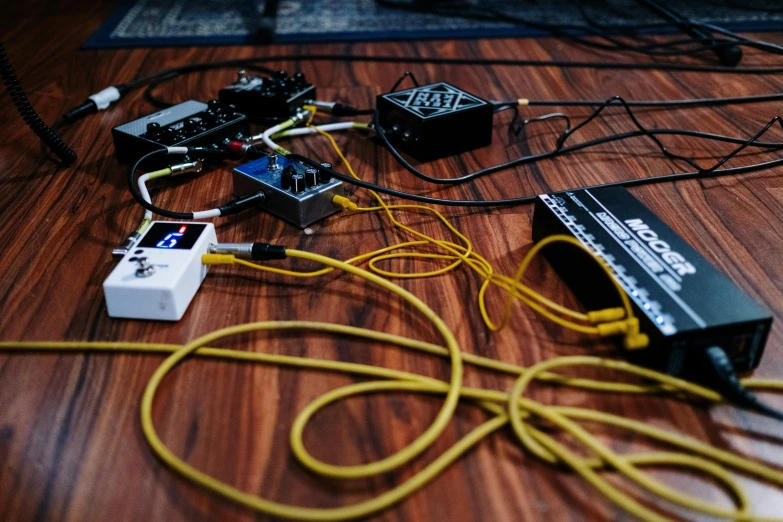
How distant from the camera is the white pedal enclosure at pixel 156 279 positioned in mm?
654

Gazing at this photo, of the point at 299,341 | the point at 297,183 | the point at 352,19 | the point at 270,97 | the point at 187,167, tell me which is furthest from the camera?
the point at 352,19

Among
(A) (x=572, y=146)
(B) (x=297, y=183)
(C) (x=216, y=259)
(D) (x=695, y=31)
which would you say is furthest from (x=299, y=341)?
(D) (x=695, y=31)

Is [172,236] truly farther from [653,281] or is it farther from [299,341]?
[653,281]

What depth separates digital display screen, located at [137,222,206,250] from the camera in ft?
2.31

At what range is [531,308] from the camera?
2.24 ft

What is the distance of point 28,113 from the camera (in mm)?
960

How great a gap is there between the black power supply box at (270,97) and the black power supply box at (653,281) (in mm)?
514

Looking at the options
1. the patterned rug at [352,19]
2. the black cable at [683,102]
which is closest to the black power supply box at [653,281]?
the black cable at [683,102]

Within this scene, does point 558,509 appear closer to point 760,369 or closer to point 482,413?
point 482,413

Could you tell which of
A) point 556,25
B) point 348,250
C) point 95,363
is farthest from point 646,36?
point 95,363

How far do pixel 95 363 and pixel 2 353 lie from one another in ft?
0.32

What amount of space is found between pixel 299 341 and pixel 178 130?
47 centimetres

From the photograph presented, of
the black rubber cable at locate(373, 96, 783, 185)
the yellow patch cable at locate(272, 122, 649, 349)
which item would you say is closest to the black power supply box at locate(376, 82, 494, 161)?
the black rubber cable at locate(373, 96, 783, 185)

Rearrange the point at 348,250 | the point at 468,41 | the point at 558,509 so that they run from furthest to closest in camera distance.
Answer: the point at 468,41
the point at 348,250
the point at 558,509
